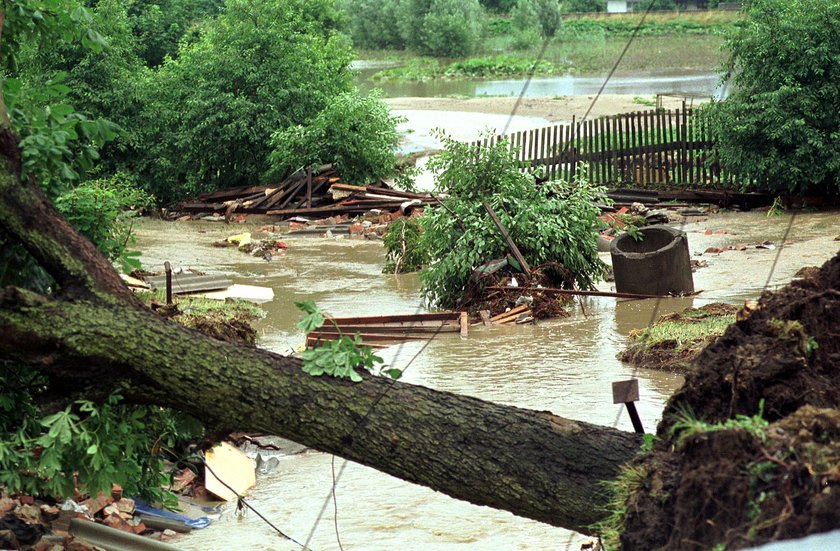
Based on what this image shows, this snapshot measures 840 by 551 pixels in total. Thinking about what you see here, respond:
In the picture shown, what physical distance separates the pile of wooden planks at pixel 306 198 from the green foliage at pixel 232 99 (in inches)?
43.5

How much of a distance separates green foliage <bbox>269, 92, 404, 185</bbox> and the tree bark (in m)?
21.6

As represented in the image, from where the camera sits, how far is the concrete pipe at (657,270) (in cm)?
1402

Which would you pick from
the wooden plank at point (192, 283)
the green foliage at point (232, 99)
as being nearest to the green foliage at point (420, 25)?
the green foliage at point (232, 99)

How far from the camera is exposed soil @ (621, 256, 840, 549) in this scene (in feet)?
11.1

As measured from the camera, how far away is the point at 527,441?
15.9 ft

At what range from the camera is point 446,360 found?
12008mm

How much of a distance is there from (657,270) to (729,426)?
34.7ft

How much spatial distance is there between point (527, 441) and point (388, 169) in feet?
74.4

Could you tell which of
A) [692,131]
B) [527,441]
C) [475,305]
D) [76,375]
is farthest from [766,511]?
[692,131]

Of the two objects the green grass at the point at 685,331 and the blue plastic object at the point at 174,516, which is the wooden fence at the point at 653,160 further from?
the blue plastic object at the point at 174,516

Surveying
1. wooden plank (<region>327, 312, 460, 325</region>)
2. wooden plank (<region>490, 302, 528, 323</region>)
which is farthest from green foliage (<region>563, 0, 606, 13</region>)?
wooden plank (<region>327, 312, 460, 325</region>)

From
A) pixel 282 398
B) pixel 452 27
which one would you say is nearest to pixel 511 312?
pixel 282 398

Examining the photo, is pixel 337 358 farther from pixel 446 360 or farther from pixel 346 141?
pixel 346 141

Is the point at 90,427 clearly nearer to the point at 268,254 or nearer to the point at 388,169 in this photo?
the point at 268,254
